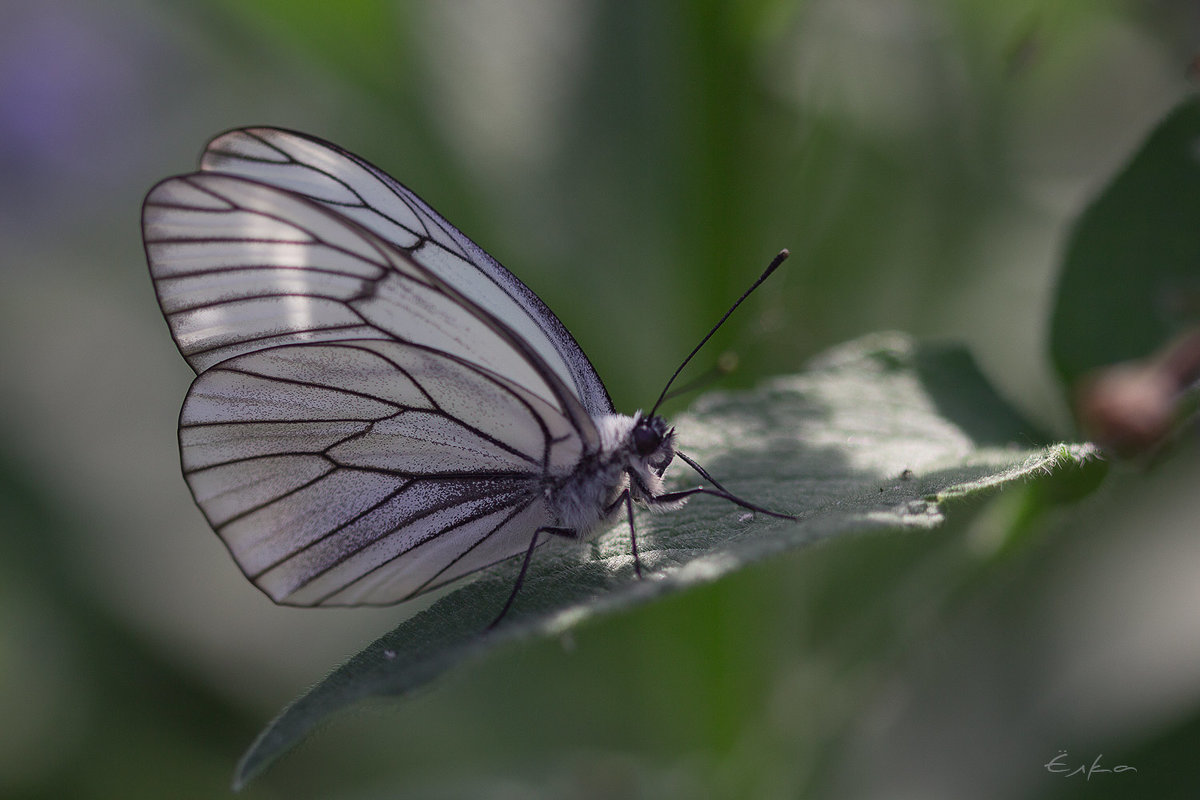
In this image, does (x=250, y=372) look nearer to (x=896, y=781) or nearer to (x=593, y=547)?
(x=593, y=547)

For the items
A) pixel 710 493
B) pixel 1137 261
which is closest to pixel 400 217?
pixel 710 493

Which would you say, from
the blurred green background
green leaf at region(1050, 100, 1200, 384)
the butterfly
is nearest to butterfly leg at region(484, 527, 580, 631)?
the butterfly

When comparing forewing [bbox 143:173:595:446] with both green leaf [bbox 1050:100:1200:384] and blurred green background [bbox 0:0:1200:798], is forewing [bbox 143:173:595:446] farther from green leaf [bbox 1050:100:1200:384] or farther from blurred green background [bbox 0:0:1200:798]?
green leaf [bbox 1050:100:1200:384]

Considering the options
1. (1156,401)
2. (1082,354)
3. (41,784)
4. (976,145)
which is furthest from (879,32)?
(41,784)

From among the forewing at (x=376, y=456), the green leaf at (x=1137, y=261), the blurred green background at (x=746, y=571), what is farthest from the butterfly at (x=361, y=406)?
the green leaf at (x=1137, y=261)

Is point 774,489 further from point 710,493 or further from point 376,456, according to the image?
point 376,456

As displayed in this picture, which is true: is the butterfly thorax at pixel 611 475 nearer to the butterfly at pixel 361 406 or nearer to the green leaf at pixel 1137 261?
the butterfly at pixel 361 406
